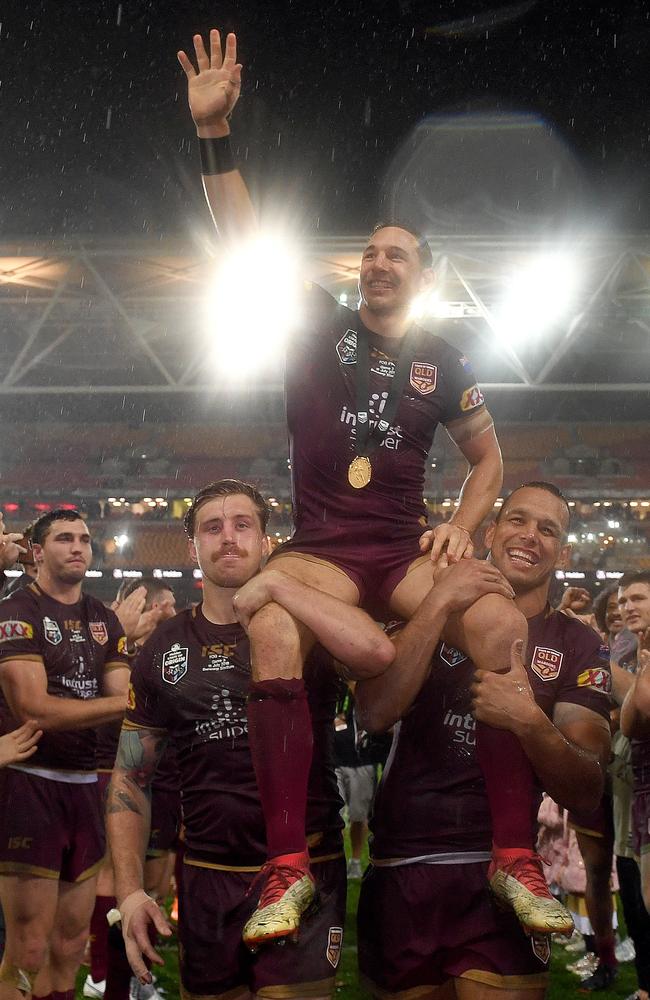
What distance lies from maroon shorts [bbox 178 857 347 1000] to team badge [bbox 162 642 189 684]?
25.0 inches

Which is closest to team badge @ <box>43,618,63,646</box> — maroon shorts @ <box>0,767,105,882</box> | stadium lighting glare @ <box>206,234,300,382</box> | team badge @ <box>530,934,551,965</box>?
maroon shorts @ <box>0,767,105,882</box>

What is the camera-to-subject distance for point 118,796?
340 centimetres

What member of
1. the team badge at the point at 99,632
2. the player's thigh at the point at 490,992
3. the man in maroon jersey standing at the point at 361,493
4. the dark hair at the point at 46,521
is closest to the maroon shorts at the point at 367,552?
the man in maroon jersey standing at the point at 361,493

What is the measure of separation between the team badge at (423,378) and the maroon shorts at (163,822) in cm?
320

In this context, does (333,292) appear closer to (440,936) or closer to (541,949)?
(440,936)

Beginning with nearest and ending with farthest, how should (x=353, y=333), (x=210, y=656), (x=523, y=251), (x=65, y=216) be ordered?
(x=353, y=333) → (x=210, y=656) → (x=523, y=251) → (x=65, y=216)

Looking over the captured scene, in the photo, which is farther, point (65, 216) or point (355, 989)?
point (65, 216)

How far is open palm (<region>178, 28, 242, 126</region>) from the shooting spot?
3057 mm

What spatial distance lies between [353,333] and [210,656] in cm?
127

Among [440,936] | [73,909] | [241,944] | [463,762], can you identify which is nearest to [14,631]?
[73,909]

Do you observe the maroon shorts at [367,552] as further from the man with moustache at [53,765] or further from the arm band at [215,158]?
the man with moustache at [53,765]

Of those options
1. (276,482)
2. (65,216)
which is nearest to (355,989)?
(65,216)

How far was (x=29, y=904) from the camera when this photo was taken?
479 centimetres

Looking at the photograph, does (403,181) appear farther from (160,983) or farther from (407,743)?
(407,743)
